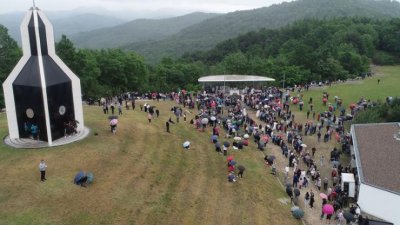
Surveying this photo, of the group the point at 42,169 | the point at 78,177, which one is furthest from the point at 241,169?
the point at 42,169

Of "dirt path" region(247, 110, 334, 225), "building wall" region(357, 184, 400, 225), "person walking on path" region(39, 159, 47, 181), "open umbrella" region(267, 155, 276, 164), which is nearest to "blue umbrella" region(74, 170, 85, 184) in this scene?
"person walking on path" region(39, 159, 47, 181)

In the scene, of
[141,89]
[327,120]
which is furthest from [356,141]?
[141,89]

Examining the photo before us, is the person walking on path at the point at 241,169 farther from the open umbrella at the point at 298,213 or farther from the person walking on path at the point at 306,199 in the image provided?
the open umbrella at the point at 298,213

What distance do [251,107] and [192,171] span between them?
71.4ft

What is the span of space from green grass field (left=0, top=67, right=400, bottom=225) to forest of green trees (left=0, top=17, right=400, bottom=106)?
82.3 feet

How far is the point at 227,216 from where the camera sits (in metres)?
26.4

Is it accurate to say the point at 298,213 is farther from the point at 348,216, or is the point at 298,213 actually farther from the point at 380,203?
the point at 380,203

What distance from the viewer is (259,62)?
279 feet

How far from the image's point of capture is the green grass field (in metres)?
24.2

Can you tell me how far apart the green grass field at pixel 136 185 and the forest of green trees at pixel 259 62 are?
25083 mm

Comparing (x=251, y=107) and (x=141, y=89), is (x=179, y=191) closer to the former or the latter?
(x=251, y=107)

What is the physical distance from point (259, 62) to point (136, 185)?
61.6 metres

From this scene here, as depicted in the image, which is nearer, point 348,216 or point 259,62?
point 348,216

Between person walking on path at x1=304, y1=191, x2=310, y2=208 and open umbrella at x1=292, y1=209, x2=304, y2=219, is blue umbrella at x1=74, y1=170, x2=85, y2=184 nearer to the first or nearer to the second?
open umbrella at x1=292, y1=209, x2=304, y2=219
